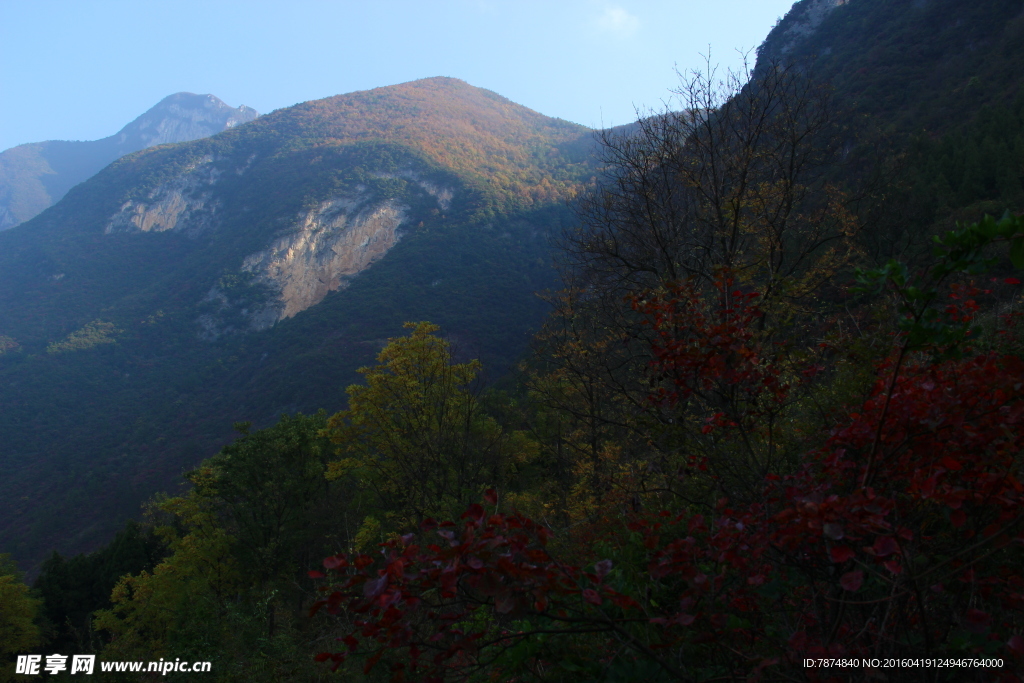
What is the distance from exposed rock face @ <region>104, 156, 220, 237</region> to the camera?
11931 cm

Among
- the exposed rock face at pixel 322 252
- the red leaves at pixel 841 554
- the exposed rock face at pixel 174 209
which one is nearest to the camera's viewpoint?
the red leaves at pixel 841 554

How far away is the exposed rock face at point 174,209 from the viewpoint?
119312 mm

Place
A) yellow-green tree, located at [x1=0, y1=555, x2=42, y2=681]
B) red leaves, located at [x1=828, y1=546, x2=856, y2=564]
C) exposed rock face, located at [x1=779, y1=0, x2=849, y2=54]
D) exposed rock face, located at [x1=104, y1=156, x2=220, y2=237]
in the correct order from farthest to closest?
exposed rock face, located at [x1=104, y1=156, x2=220, y2=237] → exposed rock face, located at [x1=779, y1=0, x2=849, y2=54] → yellow-green tree, located at [x1=0, y1=555, x2=42, y2=681] → red leaves, located at [x1=828, y1=546, x2=856, y2=564]

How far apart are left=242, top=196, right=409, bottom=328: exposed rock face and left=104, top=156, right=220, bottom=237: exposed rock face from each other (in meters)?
37.6

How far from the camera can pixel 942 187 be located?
18547mm

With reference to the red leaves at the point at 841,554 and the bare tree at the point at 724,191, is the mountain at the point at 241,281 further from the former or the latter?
the red leaves at the point at 841,554

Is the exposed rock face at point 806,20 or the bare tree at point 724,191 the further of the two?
the exposed rock face at point 806,20

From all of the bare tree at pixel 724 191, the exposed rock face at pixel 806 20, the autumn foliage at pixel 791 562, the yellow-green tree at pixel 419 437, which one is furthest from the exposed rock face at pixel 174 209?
the autumn foliage at pixel 791 562

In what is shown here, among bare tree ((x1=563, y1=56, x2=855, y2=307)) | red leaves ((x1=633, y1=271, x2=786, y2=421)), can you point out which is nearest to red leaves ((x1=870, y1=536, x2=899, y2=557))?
red leaves ((x1=633, y1=271, x2=786, y2=421))

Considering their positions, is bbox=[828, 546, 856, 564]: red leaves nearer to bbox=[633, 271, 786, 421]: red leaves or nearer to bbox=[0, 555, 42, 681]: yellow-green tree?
bbox=[633, 271, 786, 421]: red leaves

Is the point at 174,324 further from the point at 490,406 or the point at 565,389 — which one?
the point at 565,389

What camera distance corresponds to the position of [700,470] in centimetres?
314

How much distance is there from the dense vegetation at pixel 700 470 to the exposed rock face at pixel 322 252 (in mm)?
75637

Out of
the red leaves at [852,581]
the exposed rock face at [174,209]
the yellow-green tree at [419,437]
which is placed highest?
the exposed rock face at [174,209]
